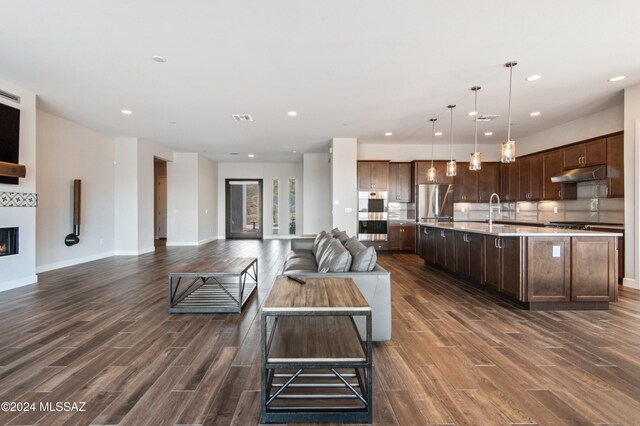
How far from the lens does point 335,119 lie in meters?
5.74

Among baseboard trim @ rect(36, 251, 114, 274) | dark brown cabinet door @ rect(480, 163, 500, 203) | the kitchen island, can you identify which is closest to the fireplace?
baseboard trim @ rect(36, 251, 114, 274)

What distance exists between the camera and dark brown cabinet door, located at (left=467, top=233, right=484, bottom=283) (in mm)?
4105

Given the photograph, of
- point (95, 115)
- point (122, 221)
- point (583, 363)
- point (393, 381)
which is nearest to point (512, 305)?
point (583, 363)

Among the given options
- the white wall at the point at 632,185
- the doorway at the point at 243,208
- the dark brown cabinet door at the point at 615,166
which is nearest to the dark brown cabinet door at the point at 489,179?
the dark brown cabinet door at the point at 615,166

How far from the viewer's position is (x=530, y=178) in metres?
6.79

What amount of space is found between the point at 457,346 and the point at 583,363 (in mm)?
871

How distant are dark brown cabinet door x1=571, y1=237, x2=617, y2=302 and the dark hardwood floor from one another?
0.24 metres

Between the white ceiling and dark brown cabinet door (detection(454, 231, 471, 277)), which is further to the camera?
dark brown cabinet door (detection(454, 231, 471, 277))

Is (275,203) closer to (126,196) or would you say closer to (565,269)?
(126,196)

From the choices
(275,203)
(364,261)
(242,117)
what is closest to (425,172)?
(242,117)

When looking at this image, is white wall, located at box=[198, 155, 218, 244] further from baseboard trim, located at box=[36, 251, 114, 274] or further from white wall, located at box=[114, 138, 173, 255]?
baseboard trim, located at box=[36, 251, 114, 274]

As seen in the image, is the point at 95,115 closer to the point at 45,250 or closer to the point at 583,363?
the point at 45,250

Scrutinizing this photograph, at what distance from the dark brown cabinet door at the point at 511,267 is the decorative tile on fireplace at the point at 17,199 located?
6.79 meters

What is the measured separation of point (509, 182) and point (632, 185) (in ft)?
10.2
